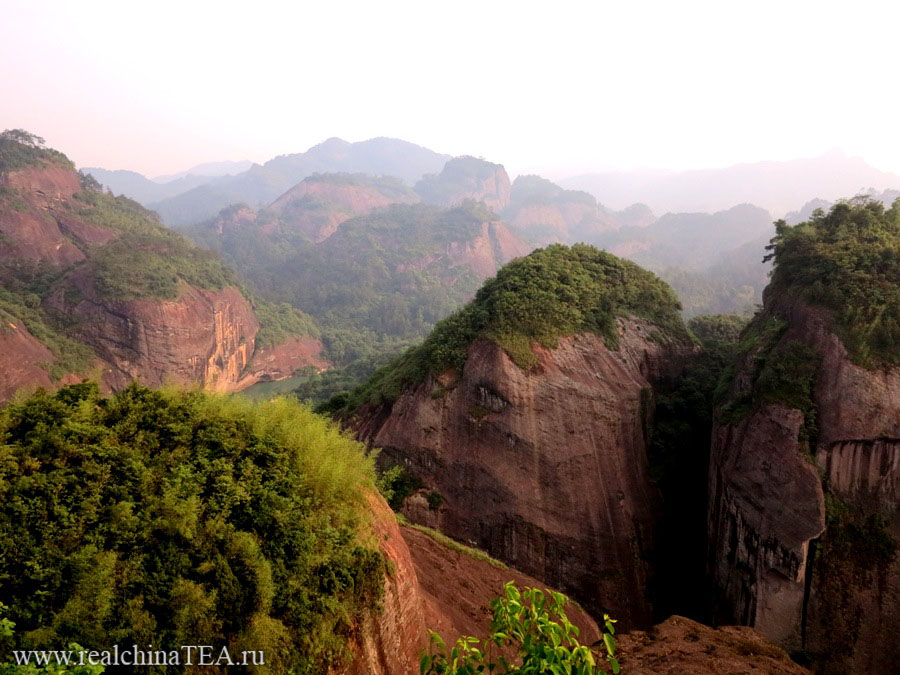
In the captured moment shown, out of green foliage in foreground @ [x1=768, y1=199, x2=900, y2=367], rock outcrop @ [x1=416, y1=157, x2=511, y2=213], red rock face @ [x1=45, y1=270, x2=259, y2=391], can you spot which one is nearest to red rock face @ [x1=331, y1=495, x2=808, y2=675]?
green foliage in foreground @ [x1=768, y1=199, x2=900, y2=367]

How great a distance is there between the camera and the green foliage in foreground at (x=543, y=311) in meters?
16.6

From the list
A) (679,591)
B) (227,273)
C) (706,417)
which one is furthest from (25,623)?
(227,273)

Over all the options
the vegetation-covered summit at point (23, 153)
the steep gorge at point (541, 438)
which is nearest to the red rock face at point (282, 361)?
the vegetation-covered summit at point (23, 153)

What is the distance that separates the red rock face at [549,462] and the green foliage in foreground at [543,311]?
598 mm

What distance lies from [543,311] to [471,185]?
167 metres

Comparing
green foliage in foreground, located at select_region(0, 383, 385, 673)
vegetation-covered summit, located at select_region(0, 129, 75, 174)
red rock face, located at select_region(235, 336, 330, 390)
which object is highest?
vegetation-covered summit, located at select_region(0, 129, 75, 174)

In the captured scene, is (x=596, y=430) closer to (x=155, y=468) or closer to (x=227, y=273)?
(x=155, y=468)

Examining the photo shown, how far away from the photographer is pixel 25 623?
414 cm

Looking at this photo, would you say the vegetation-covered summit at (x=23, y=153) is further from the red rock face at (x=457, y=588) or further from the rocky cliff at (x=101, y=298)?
the red rock face at (x=457, y=588)

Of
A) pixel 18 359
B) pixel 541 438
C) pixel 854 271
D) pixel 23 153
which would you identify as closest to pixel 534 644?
pixel 541 438

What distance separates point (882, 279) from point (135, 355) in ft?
157

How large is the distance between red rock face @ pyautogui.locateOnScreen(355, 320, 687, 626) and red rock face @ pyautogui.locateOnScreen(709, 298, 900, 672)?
3.33 metres

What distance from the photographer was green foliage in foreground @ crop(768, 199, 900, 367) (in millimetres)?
12188

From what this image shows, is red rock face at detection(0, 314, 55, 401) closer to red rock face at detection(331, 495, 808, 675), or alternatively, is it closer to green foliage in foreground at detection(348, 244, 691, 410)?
green foliage in foreground at detection(348, 244, 691, 410)
